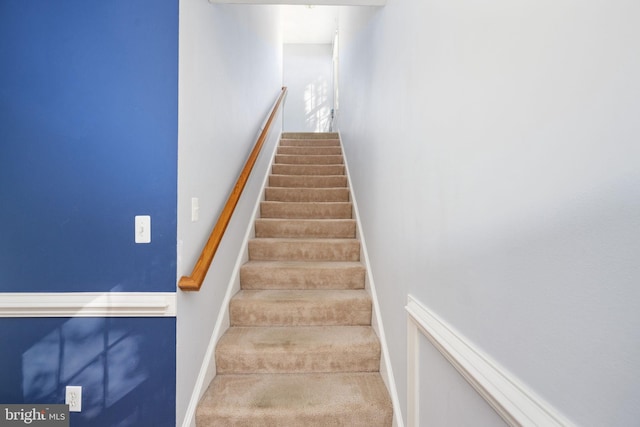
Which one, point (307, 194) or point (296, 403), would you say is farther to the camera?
point (307, 194)

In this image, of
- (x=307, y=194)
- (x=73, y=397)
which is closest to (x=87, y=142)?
(x=73, y=397)

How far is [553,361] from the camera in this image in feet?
1.79

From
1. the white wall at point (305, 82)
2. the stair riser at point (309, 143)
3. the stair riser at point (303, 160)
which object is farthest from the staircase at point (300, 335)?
the white wall at point (305, 82)

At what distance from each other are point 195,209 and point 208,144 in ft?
1.31

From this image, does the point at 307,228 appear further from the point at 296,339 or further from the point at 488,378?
the point at 488,378

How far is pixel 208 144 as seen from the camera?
1.67m

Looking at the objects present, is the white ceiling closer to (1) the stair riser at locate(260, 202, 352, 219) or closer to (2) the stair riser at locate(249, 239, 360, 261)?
(1) the stair riser at locate(260, 202, 352, 219)

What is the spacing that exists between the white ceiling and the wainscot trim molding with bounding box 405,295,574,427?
198 inches

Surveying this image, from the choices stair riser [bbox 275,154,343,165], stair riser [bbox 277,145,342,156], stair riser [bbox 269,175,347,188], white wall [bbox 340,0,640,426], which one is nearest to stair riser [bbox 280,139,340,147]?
stair riser [bbox 277,145,342,156]

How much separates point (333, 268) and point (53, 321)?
1603 millimetres

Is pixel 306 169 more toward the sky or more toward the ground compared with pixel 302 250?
more toward the sky

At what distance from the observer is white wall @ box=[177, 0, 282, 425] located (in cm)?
140

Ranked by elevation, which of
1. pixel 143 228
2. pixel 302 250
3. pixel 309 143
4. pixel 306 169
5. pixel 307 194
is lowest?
pixel 302 250

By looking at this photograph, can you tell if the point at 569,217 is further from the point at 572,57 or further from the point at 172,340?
the point at 172,340
